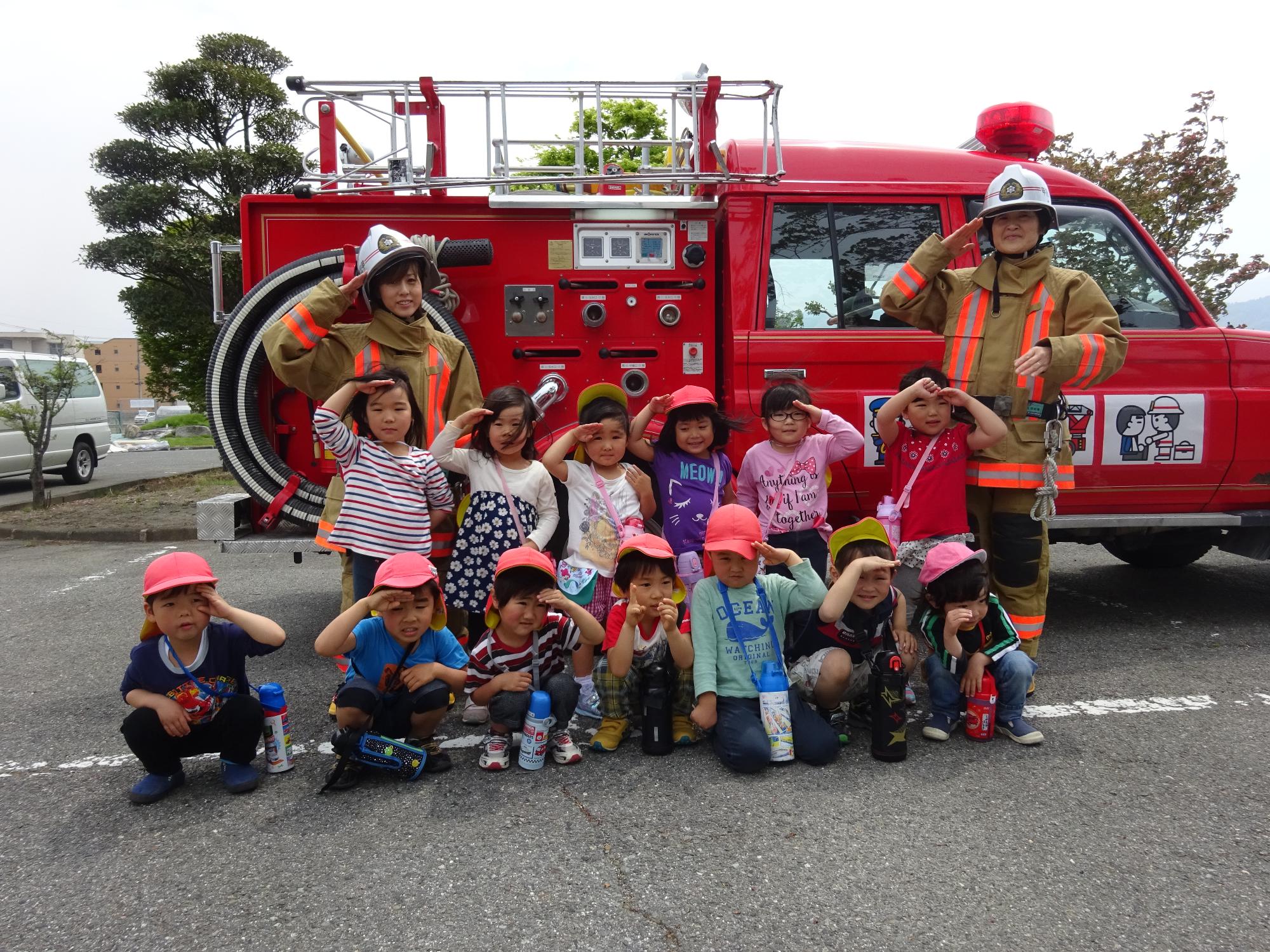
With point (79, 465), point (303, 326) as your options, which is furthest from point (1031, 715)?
point (79, 465)

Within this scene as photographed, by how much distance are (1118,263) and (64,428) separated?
14.2m

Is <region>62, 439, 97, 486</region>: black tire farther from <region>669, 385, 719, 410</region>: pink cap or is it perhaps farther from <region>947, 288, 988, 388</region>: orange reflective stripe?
<region>947, 288, 988, 388</region>: orange reflective stripe

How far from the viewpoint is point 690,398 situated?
3.69 meters

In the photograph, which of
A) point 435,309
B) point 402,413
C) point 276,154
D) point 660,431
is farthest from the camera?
point 276,154

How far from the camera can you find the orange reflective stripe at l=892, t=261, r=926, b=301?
12.1 feet

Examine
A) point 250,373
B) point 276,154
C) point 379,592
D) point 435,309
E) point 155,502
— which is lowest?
point 155,502

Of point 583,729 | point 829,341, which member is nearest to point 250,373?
point 583,729

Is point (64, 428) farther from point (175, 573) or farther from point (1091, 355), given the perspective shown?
point (1091, 355)

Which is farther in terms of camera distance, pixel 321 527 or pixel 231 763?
pixel 321 527

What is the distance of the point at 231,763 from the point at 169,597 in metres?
0.63

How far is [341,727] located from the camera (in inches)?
119

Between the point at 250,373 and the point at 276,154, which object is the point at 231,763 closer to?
the point at 250,373

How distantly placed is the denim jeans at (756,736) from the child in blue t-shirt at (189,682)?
5.13ft

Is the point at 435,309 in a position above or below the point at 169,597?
above
